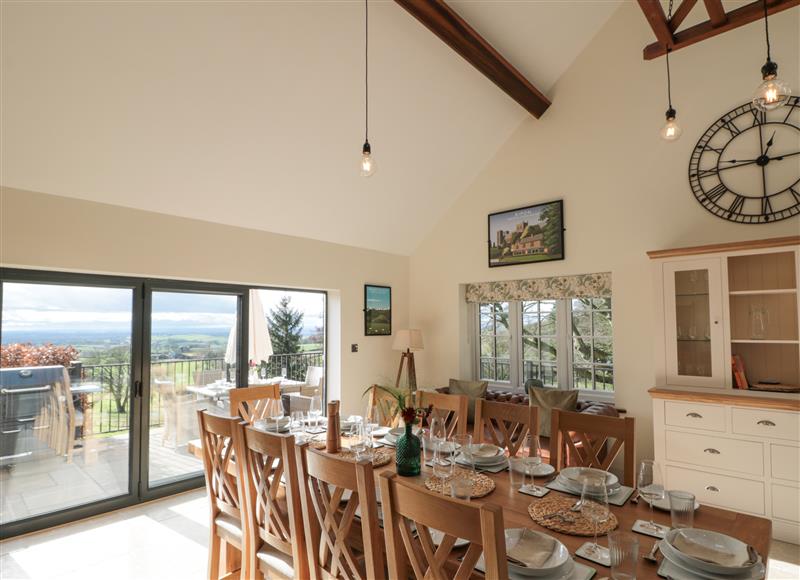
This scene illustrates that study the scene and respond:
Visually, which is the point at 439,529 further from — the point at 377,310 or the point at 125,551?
the point at 377,310

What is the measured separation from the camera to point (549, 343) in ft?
15.6

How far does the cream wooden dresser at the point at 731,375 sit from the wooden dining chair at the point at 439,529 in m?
2.70

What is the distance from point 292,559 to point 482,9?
393 cm

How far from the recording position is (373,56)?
3.47 meters

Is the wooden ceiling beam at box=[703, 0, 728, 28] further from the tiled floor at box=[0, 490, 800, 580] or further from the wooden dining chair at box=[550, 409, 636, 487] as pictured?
the tiled floor at box=[0, 490, 800, 580]

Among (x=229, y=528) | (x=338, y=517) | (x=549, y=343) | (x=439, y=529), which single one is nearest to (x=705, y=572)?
(x=439, y=529)

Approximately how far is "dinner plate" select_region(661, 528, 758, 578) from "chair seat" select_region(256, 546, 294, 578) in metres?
1.40

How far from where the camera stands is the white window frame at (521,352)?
4461 millimetres

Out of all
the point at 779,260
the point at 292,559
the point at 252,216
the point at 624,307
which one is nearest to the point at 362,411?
the point at 252,216

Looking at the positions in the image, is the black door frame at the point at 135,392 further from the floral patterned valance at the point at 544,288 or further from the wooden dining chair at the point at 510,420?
the floral patterned valance at the point at 544,288

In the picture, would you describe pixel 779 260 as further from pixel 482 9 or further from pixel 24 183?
pixel 24 183

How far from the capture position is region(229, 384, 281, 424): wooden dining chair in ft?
9.81

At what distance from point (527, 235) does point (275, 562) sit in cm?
385

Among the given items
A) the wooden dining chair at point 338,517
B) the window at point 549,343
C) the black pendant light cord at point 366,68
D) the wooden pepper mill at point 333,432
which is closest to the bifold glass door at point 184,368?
the wooden pepper mill at point 333,432
